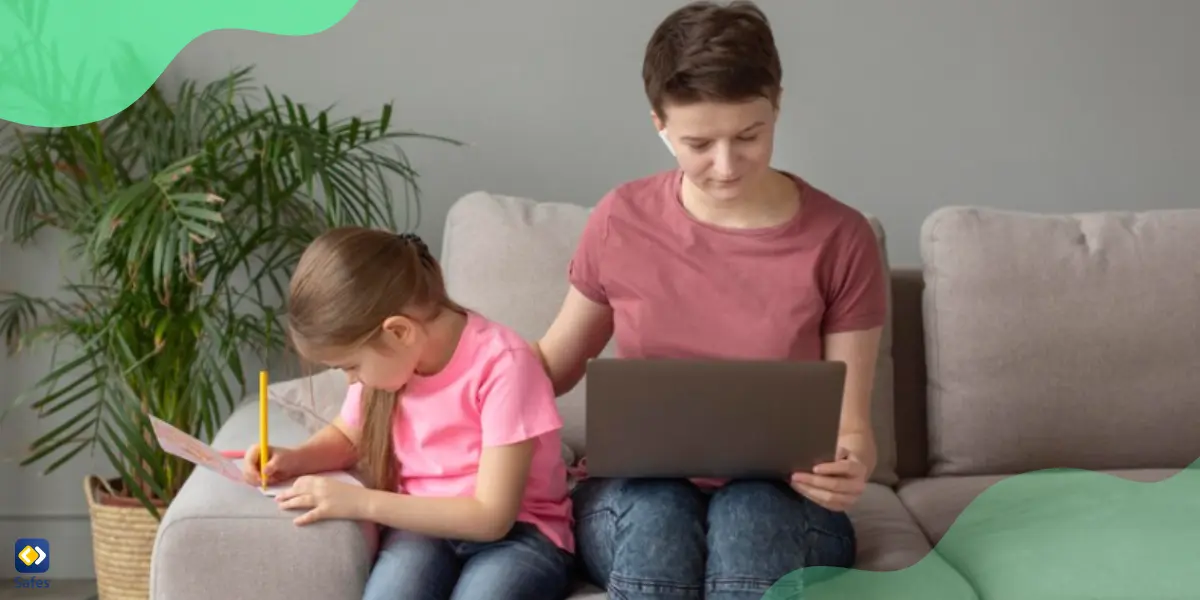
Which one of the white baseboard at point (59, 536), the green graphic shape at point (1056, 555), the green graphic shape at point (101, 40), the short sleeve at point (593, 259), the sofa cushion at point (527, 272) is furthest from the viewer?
the white baseboard at point (59, 536)

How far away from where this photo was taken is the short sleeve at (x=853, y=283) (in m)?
1.59

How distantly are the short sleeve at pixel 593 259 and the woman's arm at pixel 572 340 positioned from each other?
1 centimetres

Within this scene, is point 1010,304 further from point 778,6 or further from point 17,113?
point 17,113

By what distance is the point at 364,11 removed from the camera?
94.3 inches

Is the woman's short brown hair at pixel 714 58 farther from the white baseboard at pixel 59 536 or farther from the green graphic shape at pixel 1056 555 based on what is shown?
the white baseboard at pixel 59 536

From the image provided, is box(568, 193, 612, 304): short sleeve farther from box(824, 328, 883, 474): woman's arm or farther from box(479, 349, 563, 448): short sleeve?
box(824, 328, 883, 474): woman's arm

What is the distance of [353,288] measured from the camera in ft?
4.81

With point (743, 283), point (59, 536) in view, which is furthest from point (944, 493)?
point (59, 536)

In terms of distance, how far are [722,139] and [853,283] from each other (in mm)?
259

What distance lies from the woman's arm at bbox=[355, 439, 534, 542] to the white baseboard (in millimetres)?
1317

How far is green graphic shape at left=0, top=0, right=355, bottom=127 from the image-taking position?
215 cm

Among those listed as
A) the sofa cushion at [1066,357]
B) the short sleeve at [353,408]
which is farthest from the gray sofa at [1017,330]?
the short sleeve at [353,408]

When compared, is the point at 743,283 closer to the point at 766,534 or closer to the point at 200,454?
the point at 766,534

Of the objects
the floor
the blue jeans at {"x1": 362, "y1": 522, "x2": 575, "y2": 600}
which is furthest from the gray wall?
the blue jeans at {"x1": 362, "y1": 522, "x2": 575, "y2": 600}
